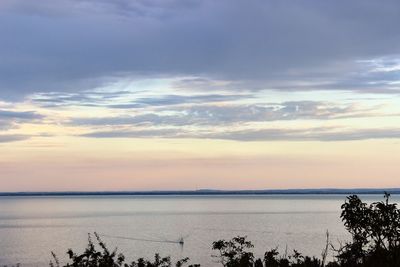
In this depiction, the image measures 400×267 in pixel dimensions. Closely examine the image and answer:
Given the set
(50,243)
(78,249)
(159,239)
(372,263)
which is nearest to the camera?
(372,263)

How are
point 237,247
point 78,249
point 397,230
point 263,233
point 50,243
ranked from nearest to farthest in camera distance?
point 397,230 → point 237,247 → point 78,249 → point 50,243 → point 263,233

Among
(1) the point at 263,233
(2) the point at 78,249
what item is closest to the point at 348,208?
(2) the point at 78,249

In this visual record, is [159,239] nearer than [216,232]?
Yes

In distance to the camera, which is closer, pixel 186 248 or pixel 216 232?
pixel 186 248

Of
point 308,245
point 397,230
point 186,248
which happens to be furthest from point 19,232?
point 397,230

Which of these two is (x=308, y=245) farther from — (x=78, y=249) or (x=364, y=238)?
(x=364, y=238)

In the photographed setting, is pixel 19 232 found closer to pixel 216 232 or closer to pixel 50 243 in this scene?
pixel 50 243

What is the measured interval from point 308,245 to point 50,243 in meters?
29.8

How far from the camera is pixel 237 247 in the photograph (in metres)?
20.5

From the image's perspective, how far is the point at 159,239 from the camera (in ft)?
267

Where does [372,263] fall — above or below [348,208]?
below

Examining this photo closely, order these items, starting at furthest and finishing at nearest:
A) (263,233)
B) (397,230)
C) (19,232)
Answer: (19,232) → (263,233) → (397,230)

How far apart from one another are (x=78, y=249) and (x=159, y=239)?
58.3 ft

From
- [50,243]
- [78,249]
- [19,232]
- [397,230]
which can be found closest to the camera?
[397,230]
